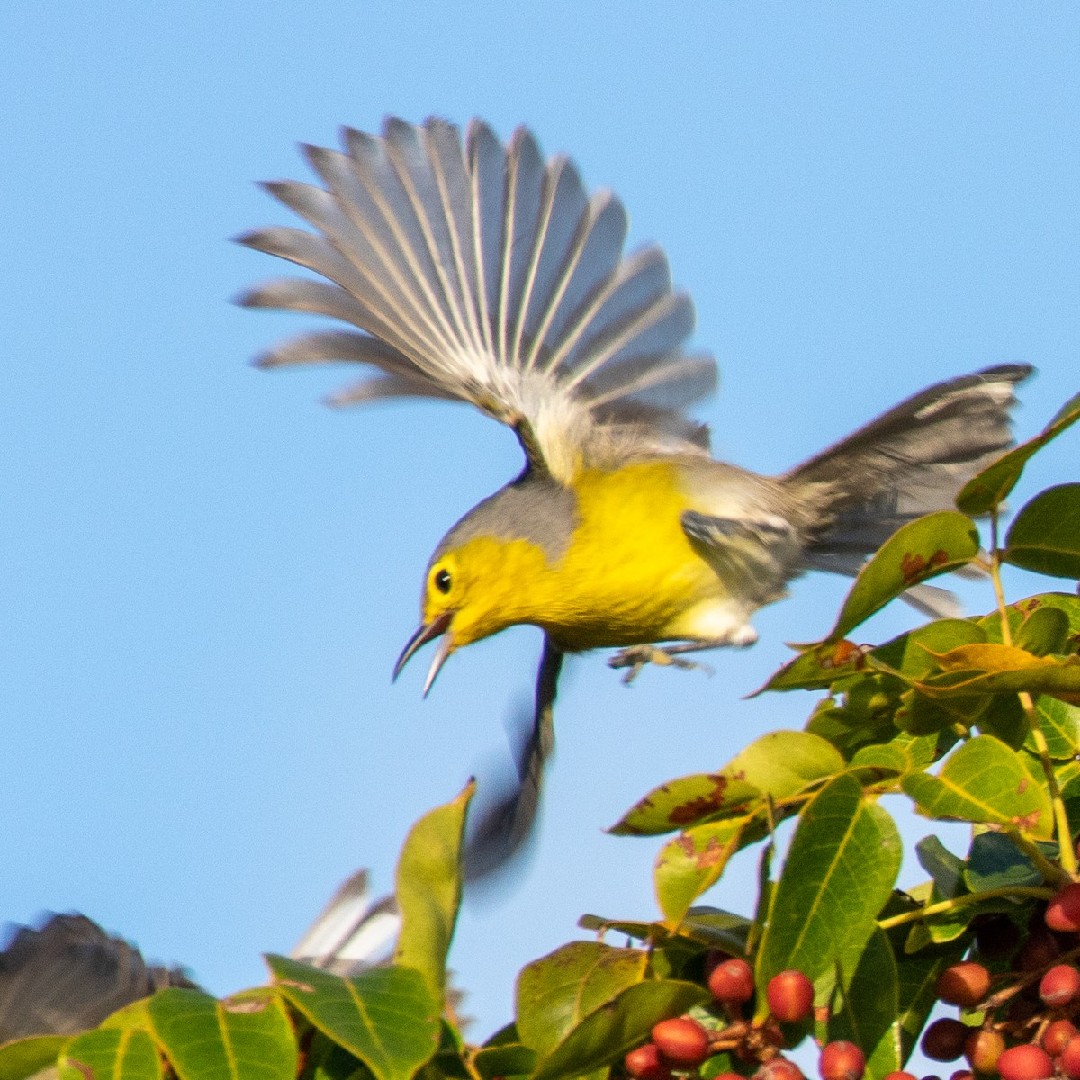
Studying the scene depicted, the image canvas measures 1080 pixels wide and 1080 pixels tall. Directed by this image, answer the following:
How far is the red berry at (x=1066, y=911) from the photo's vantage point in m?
2.09

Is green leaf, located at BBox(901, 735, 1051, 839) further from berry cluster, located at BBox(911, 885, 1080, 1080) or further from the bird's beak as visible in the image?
the bird's beak

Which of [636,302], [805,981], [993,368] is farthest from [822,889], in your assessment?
[636,302]

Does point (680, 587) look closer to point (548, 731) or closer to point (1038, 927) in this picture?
point (548, 731)

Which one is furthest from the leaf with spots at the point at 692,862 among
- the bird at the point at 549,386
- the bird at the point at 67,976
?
the bird at the point at 549,386

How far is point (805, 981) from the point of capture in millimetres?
2092

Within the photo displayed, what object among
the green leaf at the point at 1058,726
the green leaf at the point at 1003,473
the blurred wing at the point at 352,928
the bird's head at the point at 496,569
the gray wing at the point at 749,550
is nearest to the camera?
the green leaf at the point at 1003,473

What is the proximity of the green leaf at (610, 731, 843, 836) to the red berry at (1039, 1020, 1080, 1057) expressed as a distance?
411 millimetres

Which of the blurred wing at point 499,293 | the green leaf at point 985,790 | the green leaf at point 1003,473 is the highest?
the blurred wing at point 499,293

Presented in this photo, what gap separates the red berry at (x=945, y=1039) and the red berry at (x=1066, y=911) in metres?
0.21

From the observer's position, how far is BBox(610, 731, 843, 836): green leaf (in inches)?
87.5

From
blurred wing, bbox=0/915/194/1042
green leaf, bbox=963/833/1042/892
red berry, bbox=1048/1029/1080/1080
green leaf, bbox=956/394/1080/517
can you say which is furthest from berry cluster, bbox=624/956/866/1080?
blurred wing, bbox=0/915/194/1042

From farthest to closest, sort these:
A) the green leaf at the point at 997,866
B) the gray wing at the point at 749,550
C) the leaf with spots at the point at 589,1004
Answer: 1. the gray wing at the point at 749,550
2. the green leaf at the point at 997,866
3. the leaf with spots at the point at 589,1004

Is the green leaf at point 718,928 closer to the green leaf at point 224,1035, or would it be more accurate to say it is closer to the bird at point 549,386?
the green leaf at point 224,1035

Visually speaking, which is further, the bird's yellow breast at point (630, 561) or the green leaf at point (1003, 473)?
the bird's yellow breast at point (630, 561)
